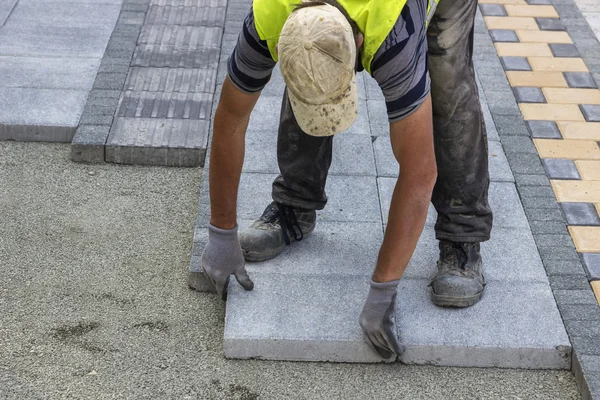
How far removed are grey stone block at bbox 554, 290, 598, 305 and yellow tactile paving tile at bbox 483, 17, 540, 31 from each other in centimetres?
280

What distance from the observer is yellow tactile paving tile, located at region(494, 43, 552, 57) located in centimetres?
577

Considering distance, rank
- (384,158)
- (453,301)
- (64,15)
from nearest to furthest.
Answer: (453,301)
(384,158)
(64,15)

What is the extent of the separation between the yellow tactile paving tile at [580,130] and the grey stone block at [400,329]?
1507 mm

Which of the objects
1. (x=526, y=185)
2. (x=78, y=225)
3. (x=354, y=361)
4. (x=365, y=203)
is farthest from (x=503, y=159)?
(x=78, y=225)

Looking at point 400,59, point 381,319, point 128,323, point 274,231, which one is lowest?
point 128,323

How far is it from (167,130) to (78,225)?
33.1 inches

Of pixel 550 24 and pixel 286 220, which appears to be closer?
pixel 286 220

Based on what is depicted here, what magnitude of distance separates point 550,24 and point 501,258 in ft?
9.14

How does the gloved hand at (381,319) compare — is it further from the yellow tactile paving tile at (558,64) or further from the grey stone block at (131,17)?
the grey stone block at (131,17)

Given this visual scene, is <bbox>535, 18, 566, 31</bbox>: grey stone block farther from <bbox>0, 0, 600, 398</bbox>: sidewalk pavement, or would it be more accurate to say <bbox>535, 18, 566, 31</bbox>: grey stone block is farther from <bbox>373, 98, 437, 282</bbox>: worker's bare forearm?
<bbox>373, 98, 437, 282</bbox>: worker's bare forearm

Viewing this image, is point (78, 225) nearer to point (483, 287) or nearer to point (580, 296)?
point (483, 287)

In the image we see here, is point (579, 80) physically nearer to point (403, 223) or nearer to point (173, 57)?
point (173, 57)

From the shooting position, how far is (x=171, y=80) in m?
5.30

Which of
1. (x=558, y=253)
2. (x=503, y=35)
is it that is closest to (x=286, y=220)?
(x=558, y=253)
